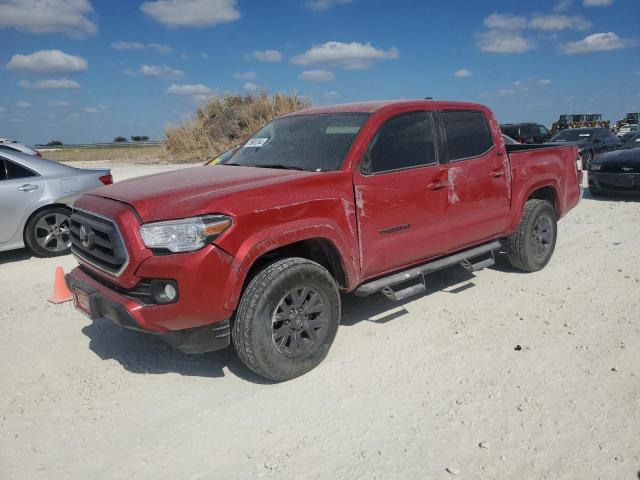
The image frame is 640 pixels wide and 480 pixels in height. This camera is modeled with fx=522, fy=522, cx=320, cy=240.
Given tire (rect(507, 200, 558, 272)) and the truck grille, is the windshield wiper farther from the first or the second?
tire (rect(507, 200, 558, 272))

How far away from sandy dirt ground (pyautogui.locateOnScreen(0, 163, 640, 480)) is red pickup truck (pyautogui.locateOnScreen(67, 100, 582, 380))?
16.2 inches

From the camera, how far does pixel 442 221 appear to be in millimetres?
4586

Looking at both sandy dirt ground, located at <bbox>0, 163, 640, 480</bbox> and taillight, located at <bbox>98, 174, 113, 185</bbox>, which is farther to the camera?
taillight, located at <bbox>98, 174, 113, 185</bbox>

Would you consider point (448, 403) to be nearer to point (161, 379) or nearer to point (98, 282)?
point (161, 379)

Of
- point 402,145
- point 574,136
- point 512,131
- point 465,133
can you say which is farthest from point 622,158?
point 512,131

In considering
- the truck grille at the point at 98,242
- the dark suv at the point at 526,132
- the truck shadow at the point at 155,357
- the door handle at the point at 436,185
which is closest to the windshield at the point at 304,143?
the door handle at the point at 436,185

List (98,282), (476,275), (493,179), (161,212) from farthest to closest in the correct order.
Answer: (476,275) < (493,179) < (98,282) < (161,212)

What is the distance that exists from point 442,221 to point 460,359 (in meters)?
1.26

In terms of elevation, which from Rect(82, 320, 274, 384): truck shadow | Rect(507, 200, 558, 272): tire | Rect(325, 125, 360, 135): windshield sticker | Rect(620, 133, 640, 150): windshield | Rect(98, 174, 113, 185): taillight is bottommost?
Rect(82, 320, 274, 384): truck shadow

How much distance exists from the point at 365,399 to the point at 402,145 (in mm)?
2118

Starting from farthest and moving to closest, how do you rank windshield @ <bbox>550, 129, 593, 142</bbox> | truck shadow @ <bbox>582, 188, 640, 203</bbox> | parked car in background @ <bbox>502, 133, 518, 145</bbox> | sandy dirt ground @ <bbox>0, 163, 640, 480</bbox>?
windshield @ <bbox>550, 129, 593, 142</bbox>, truck shadow @ <bbox>582, 188, 640, 203</bbox>, parked car in background @ <bbox>502, 133, 518, 145</bbox>, sandy dirt ground @ <bbox>0, 163, 640, 480</bbox>

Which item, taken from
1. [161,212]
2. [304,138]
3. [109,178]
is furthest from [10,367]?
[109,178]

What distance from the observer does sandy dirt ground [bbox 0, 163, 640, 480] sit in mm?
2793

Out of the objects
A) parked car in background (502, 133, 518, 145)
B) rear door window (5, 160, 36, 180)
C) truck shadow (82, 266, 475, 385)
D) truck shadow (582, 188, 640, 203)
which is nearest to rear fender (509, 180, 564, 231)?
parked car in background (502, 133, 518, 145)
